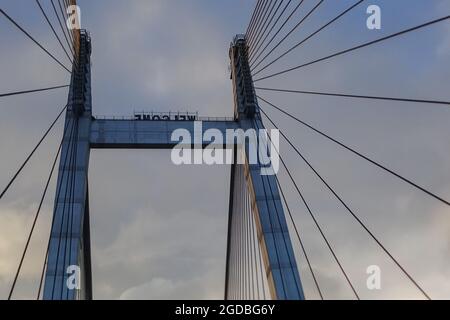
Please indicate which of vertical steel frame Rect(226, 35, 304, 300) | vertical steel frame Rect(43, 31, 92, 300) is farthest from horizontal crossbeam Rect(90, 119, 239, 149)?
vertical steel frame Rect(226, 35, 304, 300)

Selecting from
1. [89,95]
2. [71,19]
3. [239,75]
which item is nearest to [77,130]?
[89,95]

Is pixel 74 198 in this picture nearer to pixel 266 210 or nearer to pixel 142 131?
pixel 142 131

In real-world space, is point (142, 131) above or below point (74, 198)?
above

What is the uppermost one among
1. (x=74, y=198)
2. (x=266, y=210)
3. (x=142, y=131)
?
(x=142, y=131)

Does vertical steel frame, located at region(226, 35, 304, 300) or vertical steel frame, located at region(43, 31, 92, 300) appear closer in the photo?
vertical steel frame, located at region(43, 31, 92, 300)

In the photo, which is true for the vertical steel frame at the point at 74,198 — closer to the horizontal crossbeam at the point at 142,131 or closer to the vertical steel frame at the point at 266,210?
the horizontal crossbeam at the point at 142,131

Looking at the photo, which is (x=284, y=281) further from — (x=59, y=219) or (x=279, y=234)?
(x=59, y=219)

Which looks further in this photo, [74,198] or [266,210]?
[266,210]

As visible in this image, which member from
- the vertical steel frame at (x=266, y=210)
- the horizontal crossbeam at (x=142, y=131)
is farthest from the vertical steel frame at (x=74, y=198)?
the vertical steel frame at (x=266, y=210)

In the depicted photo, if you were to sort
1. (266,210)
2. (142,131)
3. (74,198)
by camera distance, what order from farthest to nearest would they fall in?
(142,131) → (266,210) → (74,198)

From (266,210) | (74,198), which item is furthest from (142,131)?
(266,210)

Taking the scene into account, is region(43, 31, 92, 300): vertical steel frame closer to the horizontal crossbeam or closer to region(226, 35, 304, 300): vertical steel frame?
the horizontal crossbeam
